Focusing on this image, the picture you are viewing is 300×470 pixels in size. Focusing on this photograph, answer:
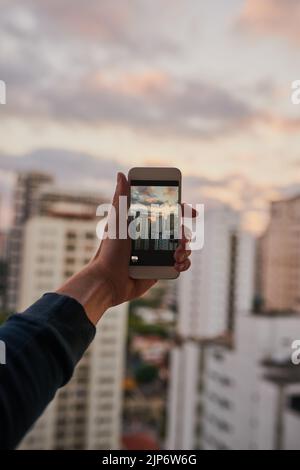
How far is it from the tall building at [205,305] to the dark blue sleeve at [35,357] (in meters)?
7.37

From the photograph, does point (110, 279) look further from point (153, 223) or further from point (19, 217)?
point (19, 217)

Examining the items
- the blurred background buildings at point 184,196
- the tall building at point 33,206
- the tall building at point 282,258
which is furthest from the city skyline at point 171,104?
the tall building at point 282,258

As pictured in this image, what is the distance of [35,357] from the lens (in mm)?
314

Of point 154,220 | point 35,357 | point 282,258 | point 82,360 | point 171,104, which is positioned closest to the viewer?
point 35,357

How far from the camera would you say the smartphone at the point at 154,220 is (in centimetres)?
55

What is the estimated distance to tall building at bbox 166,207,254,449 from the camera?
25.5 feet

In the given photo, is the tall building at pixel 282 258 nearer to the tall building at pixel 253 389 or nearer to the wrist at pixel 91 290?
the tall building at pixel 253 389

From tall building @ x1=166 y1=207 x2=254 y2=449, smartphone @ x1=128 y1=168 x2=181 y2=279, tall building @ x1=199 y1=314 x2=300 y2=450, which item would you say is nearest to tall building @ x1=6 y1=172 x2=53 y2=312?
tall building @ x1=199 y1=314 x2=300 y2=450

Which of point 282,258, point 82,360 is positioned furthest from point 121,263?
point 282,258

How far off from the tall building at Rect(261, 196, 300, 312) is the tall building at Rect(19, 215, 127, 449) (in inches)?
102

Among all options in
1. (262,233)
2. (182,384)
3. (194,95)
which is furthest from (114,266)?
(262,233)

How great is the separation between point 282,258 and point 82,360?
3993 millimetres

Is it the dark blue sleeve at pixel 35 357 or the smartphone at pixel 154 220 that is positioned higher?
the smartphone at pixel 154 220

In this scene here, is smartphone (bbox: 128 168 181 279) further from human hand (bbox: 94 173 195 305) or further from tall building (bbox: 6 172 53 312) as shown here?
tall building (bbox: 6 172 53 312)
